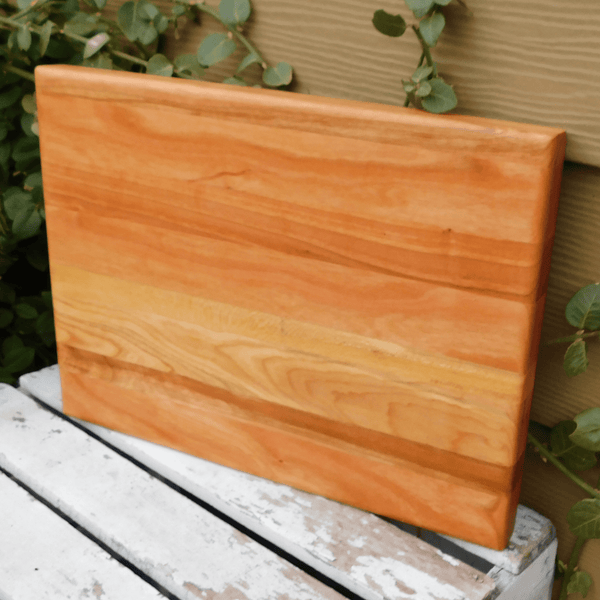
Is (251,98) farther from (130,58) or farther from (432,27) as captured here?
(130,58)

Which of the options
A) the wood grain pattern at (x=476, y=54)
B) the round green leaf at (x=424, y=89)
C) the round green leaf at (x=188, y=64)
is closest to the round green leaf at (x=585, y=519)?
the wood grain pattern at (x=476, y=54)

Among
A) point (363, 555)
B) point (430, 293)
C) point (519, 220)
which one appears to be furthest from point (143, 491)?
point (519, 220)

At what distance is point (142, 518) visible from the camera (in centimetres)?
71

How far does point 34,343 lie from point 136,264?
0.54 metres

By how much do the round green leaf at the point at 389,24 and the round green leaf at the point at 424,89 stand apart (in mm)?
67

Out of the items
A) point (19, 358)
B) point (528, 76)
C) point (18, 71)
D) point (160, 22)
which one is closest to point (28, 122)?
point (18, 71)

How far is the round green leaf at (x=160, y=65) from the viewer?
2.78ft

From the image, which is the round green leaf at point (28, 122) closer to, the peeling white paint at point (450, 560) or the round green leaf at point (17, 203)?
the round green leaf at point (17, 203)

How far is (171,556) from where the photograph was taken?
0.66 meters

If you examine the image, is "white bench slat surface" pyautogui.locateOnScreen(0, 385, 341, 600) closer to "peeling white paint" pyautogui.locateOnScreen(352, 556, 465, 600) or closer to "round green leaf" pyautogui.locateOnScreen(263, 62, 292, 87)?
"peeling white paint" pyautogui.locateOnScreen(352, 556, 465, 600)

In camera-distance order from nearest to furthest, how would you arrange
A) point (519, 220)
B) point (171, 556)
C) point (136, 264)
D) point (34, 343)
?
point (519, 220) → point (171, 556) → point (136, 264) → point (34, 343)

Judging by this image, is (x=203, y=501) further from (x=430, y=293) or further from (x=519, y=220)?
(x=519, y=220)

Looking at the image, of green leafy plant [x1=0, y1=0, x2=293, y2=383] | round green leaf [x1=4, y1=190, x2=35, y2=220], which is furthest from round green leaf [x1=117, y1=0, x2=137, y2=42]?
round green leaf [x1=4, y1=190, x2=35, y2=220]

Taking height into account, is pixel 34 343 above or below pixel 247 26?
below
